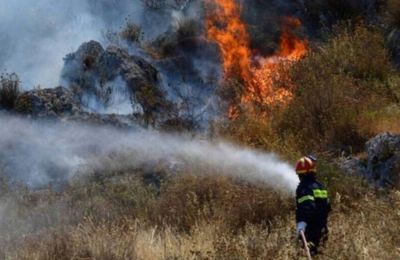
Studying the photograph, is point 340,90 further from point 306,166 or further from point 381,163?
point 306,166

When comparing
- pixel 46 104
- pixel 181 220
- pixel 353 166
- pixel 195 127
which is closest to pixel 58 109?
pixel 46 104

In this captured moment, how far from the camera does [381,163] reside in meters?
9.16

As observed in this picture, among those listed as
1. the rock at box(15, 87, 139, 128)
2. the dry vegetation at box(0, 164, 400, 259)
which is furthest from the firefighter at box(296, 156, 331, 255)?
the rock at box(15, 87, 139, 128)

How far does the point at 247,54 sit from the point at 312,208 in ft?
27.9

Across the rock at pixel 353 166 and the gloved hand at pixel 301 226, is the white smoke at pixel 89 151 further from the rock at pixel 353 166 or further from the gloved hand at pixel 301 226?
the gloved hand at pixel 301 226

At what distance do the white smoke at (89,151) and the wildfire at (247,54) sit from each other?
6.41 feet

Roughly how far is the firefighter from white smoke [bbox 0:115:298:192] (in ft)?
9.19

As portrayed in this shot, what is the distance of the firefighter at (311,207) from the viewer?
6.85m

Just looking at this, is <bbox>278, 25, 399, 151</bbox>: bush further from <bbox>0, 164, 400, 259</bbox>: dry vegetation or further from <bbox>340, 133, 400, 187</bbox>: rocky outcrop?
<bbox>0, 164, 400, 259</bbox>: dry vegetation

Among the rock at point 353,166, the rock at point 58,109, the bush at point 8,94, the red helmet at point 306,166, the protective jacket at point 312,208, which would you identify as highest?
the bush at point 8,94

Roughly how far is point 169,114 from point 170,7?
549 centimetres

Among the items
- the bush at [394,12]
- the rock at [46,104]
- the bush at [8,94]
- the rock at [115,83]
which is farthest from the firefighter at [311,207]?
the bush at [394,12]

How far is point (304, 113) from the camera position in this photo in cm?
1124

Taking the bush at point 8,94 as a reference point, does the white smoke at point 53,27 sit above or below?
above
